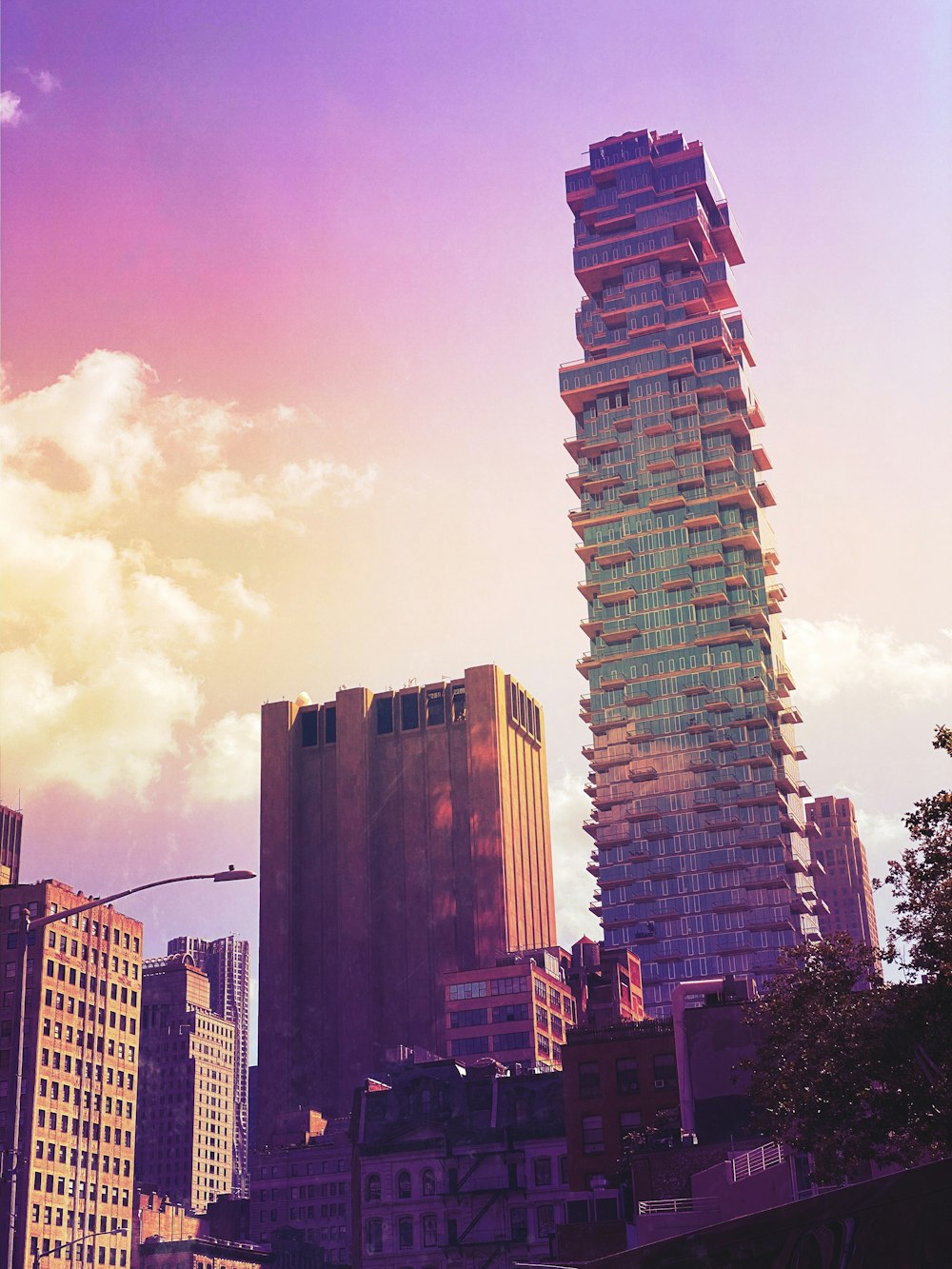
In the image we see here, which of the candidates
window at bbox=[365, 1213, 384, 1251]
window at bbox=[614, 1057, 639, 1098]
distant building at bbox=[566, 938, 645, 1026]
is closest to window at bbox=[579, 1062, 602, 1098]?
window at bbox=[614, 1057, 639, 1098]

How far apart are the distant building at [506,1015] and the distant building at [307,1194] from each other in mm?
17972

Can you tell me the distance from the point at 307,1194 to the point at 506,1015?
3280 cm

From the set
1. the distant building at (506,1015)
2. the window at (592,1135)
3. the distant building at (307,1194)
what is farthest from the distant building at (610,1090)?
the distant building at (307,1194)

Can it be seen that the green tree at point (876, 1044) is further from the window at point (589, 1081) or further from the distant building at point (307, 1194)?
the distant building at point (307, 1194)

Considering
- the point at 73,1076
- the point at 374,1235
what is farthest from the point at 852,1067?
the point at 73,1076

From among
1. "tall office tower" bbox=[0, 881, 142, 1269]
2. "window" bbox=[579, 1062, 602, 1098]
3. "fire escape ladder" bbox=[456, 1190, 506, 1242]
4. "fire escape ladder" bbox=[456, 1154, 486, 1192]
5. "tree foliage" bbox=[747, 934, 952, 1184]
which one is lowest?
"tree foliage" bbox=[747, 934, 952, 1184]

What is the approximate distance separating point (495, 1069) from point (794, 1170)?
91265 millimetres

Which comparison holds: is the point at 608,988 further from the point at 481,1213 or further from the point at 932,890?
the point at 932,890

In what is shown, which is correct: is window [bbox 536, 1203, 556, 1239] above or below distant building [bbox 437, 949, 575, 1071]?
below

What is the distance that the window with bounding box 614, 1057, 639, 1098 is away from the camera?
10300 cm

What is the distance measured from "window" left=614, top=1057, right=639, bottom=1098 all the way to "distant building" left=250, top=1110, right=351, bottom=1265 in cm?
8495

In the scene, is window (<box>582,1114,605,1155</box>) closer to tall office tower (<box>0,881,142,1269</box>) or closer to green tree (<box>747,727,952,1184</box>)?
green tree (<box>747,727,952,1184</box>)

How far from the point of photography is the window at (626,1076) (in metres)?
103

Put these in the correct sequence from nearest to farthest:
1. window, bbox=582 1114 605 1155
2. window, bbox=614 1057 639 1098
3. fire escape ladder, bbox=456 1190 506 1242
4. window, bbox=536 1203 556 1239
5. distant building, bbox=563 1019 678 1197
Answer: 1. distant building, bbox=563 1019 678 1197
2. window, bbox=582 1114 605 1155
3. window, bbox=614 1057 639 1098
4. window, bbox=536 1203 556 1239
5. fire escape ladder, bbox=456 1190 506 1242
